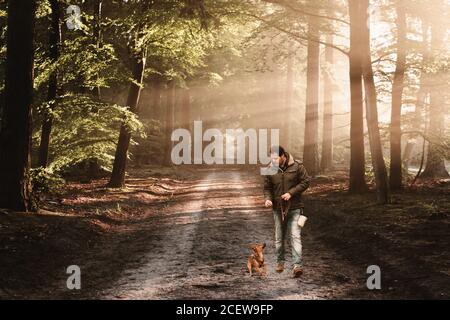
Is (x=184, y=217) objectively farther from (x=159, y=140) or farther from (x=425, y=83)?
(x=159, y=140)

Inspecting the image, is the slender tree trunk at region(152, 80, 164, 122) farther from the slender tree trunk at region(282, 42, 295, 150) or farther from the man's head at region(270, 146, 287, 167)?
the man's head at region(270, 146, 287, 167)

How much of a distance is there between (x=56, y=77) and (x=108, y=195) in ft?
15.4

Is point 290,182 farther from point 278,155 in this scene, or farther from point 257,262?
point 257,262

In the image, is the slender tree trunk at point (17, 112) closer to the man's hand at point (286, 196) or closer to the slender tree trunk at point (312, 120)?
the man's hand at point (286, 196)

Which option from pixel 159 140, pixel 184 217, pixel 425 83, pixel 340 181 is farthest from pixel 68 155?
pixel 159 140

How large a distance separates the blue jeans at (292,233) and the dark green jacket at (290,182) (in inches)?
6.5

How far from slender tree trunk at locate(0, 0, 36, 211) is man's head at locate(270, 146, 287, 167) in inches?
274

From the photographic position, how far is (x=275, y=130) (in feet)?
140

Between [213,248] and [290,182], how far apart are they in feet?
10.1

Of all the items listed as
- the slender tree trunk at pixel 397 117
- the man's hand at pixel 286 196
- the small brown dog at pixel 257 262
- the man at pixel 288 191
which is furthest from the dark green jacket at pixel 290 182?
the slender tree trunk at pixel 397 117

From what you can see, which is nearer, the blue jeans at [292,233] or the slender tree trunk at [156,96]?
Answer: the blue jeans at [292,233]

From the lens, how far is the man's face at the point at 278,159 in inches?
302
